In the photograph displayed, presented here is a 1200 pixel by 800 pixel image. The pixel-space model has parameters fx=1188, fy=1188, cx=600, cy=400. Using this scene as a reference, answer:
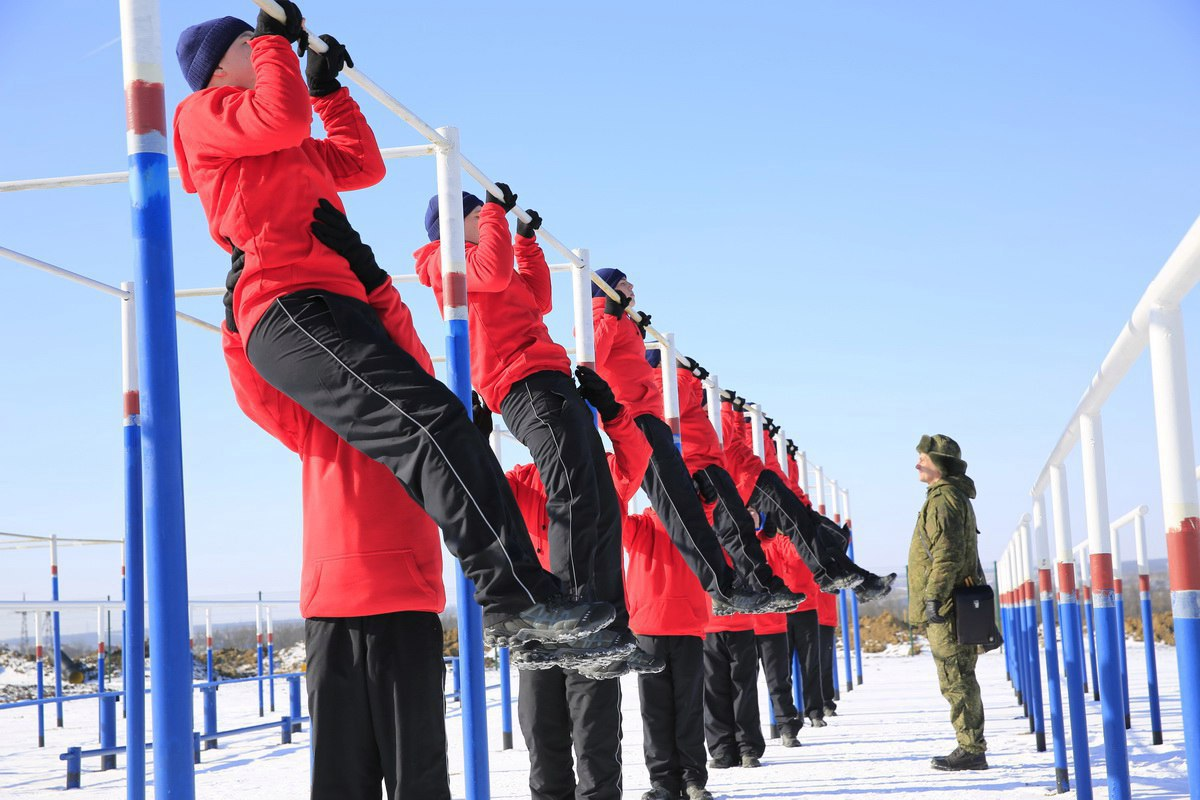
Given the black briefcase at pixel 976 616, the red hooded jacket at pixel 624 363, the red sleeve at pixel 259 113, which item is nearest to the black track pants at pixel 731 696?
the black briefcase at pixel 976 616

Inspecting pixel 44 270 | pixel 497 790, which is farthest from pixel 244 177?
pixel 497 790

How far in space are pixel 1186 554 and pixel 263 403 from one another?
1.86 m

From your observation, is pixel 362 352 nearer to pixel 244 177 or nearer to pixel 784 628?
pixel 244 177

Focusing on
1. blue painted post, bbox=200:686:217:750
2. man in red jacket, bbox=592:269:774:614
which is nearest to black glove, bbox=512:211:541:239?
man in red jacket, bbox=592:269:774:614

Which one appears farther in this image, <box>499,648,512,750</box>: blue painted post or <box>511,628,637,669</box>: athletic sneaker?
<box>499,648,512,750</box>: blue painted post

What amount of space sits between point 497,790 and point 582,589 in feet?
9.13

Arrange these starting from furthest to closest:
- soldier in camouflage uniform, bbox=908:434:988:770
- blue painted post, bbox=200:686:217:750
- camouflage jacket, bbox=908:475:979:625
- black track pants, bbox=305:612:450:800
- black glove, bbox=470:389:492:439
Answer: blue painted post, bbox=200:686:217:750 → camouflage jacket, bbox=908:475:979:625 → soldier in camouflage uniform, bbox=908:434:988:770 → black glove, bbox=470:389:492:439 → black track pants, bbox=305:612:450:800

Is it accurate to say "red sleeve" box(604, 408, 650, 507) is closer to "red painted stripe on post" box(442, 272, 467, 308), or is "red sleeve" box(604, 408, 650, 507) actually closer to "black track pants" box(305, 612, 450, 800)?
"red painted stripe on post" box(442, 272, 467, 308)

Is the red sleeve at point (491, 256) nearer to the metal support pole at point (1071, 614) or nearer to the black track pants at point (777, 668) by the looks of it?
the metal support pole at point (1071, 614)

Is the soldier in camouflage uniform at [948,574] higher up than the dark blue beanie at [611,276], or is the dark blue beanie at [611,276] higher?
the dark blue beanie at [611,276]

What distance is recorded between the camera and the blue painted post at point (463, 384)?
11.6 feet

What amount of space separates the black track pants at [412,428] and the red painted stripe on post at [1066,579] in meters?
2.55

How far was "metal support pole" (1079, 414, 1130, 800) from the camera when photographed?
10.5ft

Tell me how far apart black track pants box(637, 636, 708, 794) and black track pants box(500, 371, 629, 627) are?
1474 millimetres
